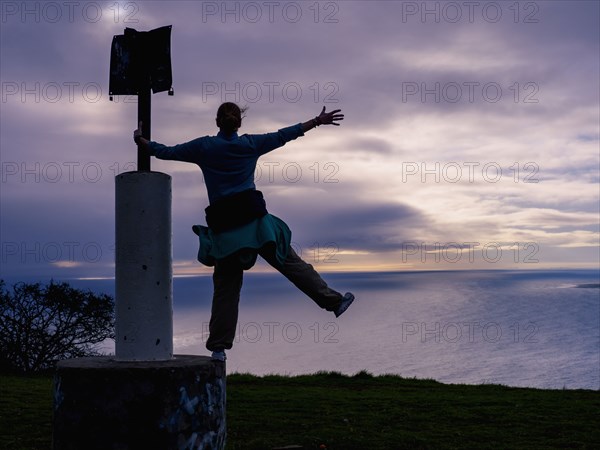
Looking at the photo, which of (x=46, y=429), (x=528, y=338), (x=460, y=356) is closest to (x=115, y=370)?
(x=46, y=429)

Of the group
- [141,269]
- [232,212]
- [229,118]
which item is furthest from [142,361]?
[229,118]

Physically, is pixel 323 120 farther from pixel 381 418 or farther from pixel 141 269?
pixel 381 418

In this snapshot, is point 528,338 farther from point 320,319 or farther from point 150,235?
point 150,235

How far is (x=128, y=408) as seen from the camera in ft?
16.6

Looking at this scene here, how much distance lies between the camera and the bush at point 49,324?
19.8 m

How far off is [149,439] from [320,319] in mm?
161190

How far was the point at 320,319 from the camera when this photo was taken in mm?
164625

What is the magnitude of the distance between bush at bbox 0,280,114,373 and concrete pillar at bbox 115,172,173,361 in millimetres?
15695

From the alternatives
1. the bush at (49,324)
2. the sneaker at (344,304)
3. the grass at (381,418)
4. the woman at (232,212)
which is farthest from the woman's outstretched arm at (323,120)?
the bush at (49,324)

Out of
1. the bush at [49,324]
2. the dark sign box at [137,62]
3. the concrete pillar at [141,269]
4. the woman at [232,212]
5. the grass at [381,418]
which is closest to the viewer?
the concrete pillar at [141,269]

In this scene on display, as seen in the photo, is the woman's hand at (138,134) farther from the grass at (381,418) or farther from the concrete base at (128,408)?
the grass at (381,418)

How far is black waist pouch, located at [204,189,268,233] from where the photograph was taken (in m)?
6.44

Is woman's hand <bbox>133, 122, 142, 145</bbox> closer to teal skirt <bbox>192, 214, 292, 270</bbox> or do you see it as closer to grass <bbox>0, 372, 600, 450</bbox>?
teal skirt <bbox>192, 214, 292, 270</bbox>

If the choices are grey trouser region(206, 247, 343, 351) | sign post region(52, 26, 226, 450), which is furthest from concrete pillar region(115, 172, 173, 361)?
grey trouser region(206, 247, 343, 351)
